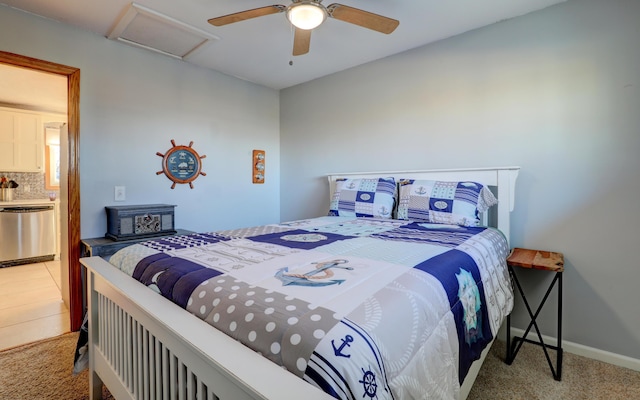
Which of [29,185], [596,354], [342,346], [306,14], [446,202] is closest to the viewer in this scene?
[342,346]

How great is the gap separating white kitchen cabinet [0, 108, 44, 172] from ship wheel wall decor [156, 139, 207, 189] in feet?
10.4

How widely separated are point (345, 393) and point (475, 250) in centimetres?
114

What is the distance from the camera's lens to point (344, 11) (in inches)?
64.7

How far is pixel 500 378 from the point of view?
5.67 ft

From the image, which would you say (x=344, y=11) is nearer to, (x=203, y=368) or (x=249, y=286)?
(x=249, y=286)

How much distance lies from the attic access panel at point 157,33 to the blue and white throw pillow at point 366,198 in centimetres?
165

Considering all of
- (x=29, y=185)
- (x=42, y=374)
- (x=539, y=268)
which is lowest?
(x=42, y=374)

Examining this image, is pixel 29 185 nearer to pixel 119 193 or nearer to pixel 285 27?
pixel 119 193

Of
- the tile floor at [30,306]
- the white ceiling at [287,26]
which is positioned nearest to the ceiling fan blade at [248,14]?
the white ceiling at [287,26]

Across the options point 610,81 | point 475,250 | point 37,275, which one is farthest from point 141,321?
point 37,275

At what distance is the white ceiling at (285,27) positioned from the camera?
199 centimetres

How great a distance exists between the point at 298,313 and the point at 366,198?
1.85 m

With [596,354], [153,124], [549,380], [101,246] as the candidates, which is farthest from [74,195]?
[596,354]

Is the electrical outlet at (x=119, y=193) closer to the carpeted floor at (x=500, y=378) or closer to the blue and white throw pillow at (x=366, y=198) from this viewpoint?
the carpeted floor at (x=500, y=378)
